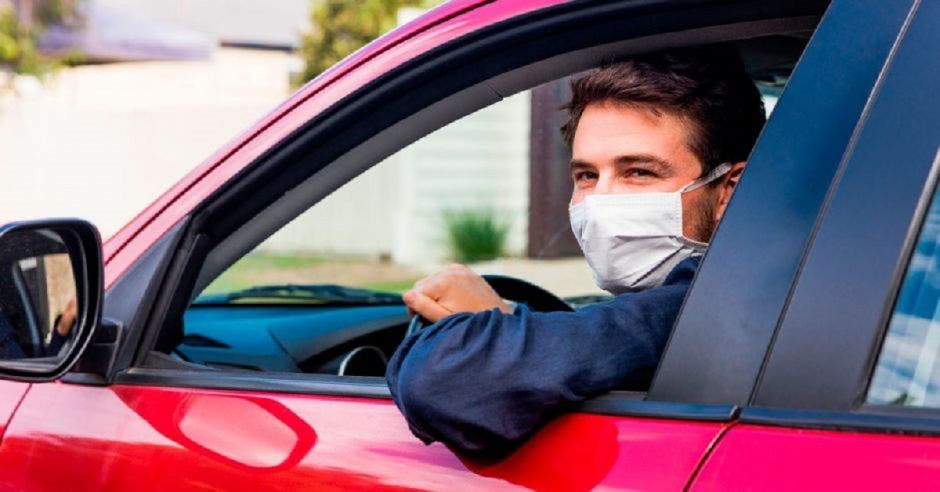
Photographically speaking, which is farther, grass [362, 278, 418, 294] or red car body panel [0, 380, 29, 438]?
grass [362, 278, 418, 294]

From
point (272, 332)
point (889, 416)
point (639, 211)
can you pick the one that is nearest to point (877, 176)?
point (889, 416)

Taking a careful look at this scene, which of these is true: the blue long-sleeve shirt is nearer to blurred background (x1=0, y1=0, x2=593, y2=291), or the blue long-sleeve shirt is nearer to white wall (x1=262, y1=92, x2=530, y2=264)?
blurred background (x1=0, y1=0, x2=593, y2=291)

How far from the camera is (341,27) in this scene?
893 inches

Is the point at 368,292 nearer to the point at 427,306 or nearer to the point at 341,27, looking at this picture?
the point at 427,306

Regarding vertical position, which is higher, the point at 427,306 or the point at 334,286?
the point at 427,306

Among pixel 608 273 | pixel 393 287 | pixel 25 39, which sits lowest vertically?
pixel 393 287

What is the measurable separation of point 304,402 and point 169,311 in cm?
40

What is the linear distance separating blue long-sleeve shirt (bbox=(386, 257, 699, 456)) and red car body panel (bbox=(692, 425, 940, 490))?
234 millimetres

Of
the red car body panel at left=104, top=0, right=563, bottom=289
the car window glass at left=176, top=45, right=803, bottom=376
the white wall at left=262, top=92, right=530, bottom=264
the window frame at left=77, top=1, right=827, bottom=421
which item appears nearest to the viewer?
the window frame at left=77, top=1, right=827, bottom=421

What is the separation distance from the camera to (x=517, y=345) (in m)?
1.71

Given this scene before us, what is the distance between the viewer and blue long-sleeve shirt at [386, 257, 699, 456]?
1.68 m

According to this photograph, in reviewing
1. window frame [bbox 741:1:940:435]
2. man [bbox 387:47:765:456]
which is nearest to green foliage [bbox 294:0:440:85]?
man [bbox 387:47:765:456]

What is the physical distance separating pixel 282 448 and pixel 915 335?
0.83 meters

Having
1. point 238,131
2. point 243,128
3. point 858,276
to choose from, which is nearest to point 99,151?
point 238,131
